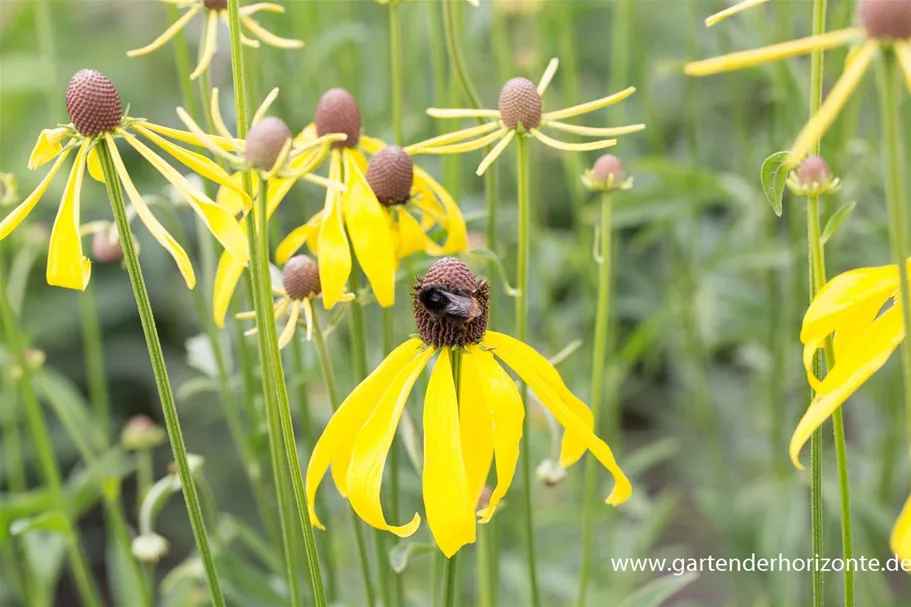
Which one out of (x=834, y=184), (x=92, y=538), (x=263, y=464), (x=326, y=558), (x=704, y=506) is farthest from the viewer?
(x=92, y=538)

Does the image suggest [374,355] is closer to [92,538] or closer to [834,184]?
[834,184]

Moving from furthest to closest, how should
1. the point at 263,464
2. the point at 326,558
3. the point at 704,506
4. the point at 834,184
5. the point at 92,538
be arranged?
1. the point at 92,538
2. the point at 704,506
3. the point at 263,464
4. the point at 326,558
5. the point at 834,184

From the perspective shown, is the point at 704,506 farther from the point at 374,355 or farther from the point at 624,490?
the point at 624,490

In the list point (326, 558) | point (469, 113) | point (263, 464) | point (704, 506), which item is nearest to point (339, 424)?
point (469, 113)

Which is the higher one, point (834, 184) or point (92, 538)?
point (834, 184)

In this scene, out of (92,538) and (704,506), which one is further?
(92,538)

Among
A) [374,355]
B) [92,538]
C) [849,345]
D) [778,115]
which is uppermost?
[778,115]

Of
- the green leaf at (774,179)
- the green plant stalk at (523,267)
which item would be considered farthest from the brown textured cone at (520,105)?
the green leaf at (774,179)
